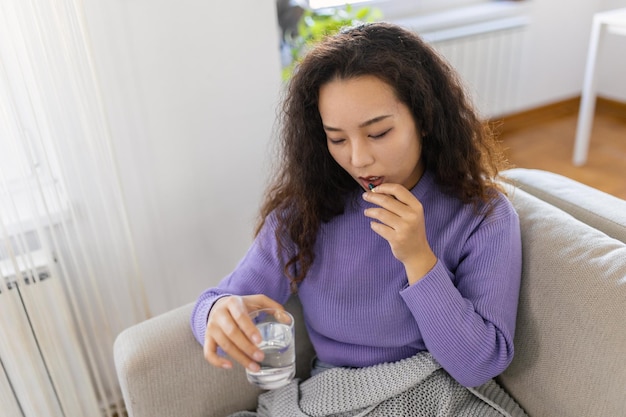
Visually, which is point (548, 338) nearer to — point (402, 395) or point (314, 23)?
point (402, 395)

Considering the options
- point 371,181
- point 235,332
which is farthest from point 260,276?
point 371,181

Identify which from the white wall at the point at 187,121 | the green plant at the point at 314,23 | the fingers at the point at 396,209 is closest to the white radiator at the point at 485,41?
the green plant at the point at 314,23

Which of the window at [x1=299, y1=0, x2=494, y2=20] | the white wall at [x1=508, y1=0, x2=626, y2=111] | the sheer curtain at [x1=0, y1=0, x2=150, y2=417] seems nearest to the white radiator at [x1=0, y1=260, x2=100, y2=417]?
the sheer curtain at [x1=0, y1=0, x2=150, y2=417]

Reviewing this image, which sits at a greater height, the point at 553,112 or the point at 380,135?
the point at 380,135

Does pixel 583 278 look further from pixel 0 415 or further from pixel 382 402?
pixel 0 415

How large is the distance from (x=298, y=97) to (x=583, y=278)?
596 millimetres

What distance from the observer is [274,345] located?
0.99 metres

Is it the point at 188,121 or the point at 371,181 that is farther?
the point at 188,121

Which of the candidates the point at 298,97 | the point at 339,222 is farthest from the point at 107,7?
the point at 339,222

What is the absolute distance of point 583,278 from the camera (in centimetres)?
99

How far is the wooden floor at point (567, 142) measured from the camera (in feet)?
9.36

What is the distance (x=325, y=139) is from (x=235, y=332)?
0.42 meters

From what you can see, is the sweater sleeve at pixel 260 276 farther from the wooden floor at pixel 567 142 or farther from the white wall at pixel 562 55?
the white wall at pixel 562 55

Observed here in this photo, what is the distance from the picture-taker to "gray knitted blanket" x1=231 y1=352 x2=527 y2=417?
104 cm
